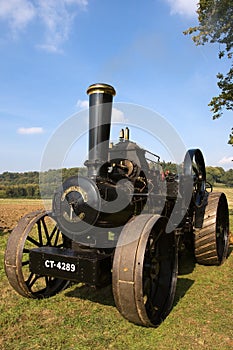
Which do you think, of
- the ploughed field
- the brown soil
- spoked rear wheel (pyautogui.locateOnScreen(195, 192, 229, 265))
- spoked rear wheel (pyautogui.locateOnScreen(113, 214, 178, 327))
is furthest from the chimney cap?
the brown soil

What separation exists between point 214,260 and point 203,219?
734 mm

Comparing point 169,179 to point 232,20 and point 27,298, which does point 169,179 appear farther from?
point 232,20

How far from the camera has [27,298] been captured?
3.54 m

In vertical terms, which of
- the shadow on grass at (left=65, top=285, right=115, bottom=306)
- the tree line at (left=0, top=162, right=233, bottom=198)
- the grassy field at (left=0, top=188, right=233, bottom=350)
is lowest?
the grassy field at (left=0, top=188, right=233, bottom=350)

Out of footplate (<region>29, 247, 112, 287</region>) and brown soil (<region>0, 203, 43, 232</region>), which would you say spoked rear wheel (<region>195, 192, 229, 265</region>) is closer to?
footplate (<region>29, 247, 112, 287</region>)

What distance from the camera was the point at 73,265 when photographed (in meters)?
2.89

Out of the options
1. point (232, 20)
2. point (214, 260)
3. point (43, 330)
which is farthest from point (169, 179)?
point (232, 20)

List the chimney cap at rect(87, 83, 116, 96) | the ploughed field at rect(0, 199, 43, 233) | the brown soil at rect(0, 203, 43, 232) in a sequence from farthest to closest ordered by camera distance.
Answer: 1. the ploughed field at rect(0, 199, 43, 233)
2. the brown soil at rect(0, 203, 43, 232)
3. the chimney cap at rect(87, 83, 116, 96)

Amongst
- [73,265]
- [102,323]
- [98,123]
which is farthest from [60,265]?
[98,123]

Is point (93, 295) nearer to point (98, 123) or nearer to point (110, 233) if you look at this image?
point (110, 233)

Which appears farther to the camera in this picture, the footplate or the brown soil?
the brown soil

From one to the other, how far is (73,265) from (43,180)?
1.22 meters

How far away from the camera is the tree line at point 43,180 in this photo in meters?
3.53

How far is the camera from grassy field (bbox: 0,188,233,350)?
8.76ft
